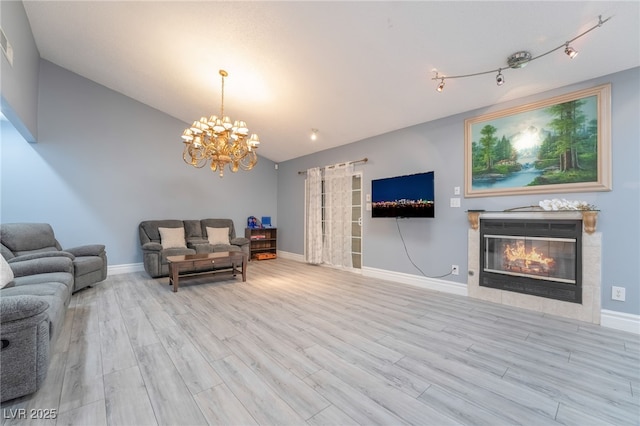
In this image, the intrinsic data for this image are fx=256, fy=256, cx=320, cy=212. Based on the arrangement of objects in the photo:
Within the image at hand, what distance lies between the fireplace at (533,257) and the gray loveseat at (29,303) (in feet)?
14.1

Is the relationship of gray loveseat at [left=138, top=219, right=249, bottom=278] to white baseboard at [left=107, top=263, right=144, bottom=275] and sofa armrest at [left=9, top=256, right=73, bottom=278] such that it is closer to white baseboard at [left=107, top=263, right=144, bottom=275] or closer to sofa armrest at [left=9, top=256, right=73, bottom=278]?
white baseboard at [left=107, top=263, right=144, bottom=275]

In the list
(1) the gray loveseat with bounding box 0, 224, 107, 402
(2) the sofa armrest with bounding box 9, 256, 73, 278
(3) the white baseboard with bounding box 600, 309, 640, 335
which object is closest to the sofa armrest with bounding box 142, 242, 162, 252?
(1) the gray loveseat with bounding box 0, 224, 107, 402

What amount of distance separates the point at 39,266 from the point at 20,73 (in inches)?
93.0

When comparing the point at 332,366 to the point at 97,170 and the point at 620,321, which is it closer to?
the point at 620,321

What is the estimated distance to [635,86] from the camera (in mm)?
2559

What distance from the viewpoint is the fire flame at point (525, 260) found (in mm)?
3080

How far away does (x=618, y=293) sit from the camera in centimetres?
260

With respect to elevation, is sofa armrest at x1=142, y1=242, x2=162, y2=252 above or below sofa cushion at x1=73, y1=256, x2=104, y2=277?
above

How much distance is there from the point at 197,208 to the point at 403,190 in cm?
440

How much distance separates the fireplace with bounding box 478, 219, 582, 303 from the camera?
2.85m

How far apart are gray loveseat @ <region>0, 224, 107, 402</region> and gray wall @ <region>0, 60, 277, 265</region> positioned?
851 millimetres

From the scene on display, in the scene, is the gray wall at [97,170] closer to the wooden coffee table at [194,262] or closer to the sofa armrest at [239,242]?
the sofa armrest at [239,242]

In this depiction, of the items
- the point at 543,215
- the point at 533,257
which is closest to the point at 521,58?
the point at 543,215

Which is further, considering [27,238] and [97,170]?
[97,170]
